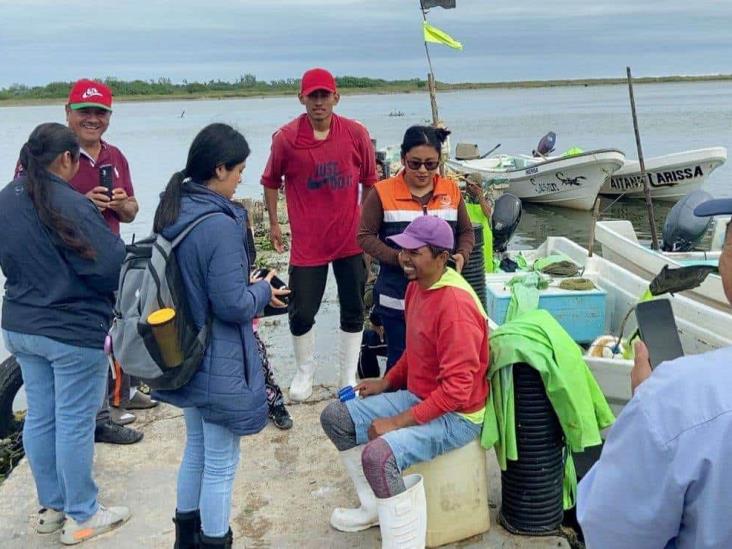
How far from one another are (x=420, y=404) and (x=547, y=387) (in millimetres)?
537

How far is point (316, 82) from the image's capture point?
4.09m

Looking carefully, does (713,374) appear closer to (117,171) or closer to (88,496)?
(88,496)

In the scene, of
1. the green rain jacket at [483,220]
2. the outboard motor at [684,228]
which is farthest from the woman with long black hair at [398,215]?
the outboard motor at [684,228]

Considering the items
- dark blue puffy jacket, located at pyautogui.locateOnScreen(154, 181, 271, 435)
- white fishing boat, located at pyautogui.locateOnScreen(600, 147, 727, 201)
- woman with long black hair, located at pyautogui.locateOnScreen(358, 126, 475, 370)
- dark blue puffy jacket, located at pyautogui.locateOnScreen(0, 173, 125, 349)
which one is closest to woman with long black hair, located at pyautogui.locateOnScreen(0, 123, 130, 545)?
dark blue puffy jacket, located at pyautogui.locateOnScreen(0, 173, 125, 349)

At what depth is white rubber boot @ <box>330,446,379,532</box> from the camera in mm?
3160

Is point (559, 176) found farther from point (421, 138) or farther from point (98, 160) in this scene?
point (98, 160)

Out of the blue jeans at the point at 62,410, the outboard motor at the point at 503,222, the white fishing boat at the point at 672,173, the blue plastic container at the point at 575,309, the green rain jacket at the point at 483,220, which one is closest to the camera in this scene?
the blue jeans at the point at 62,410

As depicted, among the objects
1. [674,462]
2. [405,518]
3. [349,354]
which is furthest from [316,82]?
[674,462]

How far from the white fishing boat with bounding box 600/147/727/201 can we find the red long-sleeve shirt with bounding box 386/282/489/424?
1467cm

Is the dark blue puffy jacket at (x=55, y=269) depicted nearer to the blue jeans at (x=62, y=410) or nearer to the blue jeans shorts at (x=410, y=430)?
the blue jeans at (x=62, y=410)

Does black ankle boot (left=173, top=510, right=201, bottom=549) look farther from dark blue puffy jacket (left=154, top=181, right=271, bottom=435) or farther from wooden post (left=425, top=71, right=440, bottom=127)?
wooden post (left=425, top=71, right=440, bottom=127)

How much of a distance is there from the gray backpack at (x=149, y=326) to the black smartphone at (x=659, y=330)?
58.1 inches

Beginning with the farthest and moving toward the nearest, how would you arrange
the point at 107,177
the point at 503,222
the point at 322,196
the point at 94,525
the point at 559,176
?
the point at 559,176, the point at 503,222, the point at 322,196, the point at 107,177, the point at 94,525

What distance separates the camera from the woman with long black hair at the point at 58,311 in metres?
2.77
